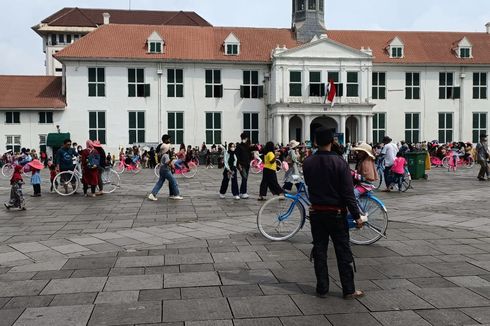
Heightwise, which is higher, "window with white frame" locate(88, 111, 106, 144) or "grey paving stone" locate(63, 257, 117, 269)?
"window with white frame" locate(88, 111, 106, 144)

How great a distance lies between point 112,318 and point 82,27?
268 ft

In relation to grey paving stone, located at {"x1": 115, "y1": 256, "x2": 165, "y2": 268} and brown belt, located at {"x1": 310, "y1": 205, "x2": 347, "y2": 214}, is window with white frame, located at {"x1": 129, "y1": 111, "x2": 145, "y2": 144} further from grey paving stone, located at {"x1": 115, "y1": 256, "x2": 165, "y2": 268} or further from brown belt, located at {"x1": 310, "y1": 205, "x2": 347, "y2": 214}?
brown belt, located at {"x1": 310, "y1": 205, "x2": 347, "y2": 214}

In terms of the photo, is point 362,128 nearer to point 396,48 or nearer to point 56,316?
point 396,48

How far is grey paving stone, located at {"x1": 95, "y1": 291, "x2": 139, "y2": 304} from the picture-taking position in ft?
17.5

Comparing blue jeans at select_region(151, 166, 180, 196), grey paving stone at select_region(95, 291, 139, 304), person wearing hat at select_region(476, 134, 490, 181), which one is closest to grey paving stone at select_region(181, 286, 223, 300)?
grey paving stone at select_region(95, 291, 139, 304)

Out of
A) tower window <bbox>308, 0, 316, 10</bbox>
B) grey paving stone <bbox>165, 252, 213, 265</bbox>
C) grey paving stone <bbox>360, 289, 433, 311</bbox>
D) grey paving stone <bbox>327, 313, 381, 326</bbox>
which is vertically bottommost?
grey paving stone <bbox>360, 289, 433, 311</bbox>

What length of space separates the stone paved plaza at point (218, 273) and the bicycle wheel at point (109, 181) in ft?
18.0

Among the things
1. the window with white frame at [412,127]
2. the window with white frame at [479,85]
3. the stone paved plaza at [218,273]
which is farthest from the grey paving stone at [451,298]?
the window with white frame at [479,85]

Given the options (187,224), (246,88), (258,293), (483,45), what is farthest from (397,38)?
(258,293)

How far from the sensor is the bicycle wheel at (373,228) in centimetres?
814

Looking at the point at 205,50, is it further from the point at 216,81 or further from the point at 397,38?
the point at 397,38

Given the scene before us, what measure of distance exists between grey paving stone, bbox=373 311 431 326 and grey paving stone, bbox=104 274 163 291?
7.75ft

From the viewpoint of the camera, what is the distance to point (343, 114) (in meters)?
44.2

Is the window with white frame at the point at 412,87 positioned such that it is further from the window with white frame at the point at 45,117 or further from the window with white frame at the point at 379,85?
the window with white frame at the point at 45,117
